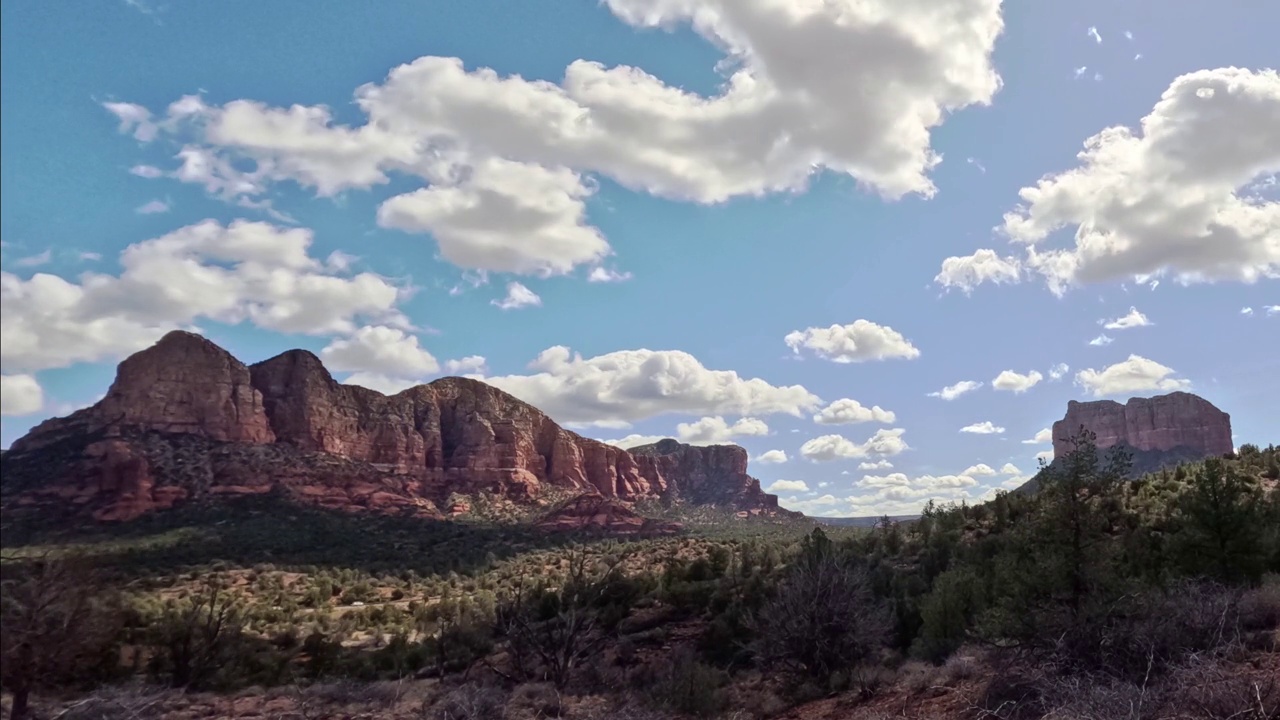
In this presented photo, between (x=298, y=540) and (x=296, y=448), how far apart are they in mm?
32732

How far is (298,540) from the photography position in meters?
48.4

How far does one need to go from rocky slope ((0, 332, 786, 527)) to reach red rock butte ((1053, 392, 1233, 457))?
5875 centimetres

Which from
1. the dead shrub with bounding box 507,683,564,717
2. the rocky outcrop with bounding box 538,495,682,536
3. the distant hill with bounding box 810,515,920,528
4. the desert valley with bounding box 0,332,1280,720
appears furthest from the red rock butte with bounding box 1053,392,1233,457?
the dead shrub with bounding box 507,683,564,717

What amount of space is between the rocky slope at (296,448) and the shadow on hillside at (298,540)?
278cm

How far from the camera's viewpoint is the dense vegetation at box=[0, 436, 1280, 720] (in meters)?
9.55

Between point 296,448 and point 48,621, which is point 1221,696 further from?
point 296,448

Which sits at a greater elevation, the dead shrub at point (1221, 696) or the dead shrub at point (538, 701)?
the dead shrub at point (1221, 696)

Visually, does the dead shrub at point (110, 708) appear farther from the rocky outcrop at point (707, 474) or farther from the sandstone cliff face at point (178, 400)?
the rocky outcrop at point (707, 474)

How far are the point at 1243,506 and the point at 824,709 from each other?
14.3 m

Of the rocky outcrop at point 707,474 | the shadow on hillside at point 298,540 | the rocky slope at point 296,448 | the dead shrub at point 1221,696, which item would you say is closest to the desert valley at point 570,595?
the dead shrub at point 1221,696

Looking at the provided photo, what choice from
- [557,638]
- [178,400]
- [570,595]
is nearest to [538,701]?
[557,638]

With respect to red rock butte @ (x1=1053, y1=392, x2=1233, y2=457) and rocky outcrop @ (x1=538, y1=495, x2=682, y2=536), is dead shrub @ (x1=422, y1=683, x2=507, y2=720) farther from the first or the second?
red rock butte @ (x1=1053, y1=392, x2=1233, y2=457)

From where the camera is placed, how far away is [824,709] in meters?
14.0

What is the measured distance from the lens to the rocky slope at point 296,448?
53094 mm
